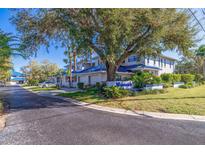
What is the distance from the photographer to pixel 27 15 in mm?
14023

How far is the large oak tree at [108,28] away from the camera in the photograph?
1173 cm

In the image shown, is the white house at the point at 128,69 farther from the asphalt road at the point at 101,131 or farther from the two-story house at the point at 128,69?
the asphalt road at the point at 101,131

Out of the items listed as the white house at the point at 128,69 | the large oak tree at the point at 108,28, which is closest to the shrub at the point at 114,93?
the large oak tree at the point at 108,28

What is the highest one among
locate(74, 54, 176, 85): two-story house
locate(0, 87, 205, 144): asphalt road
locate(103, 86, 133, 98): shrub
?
locate(74, 54, 176, 85): two-story house

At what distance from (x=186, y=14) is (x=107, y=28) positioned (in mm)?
6517

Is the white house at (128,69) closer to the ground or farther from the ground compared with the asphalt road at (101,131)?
farther from the ground

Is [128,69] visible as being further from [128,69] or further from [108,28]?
[108,28]

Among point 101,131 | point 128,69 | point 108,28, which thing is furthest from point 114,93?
point 128,69

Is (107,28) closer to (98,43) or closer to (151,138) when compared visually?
(98,43)

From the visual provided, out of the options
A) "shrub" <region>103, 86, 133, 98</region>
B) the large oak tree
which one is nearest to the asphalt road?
"shrub" <region>103, 86, 133, 98</region>

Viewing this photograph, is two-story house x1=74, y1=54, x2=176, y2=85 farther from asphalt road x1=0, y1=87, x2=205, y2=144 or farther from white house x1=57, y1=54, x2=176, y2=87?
asphalt road x1=0, y1=87, x2=205, y2=144

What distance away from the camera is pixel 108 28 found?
11617 mm

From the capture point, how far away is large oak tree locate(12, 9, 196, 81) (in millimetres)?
11727
